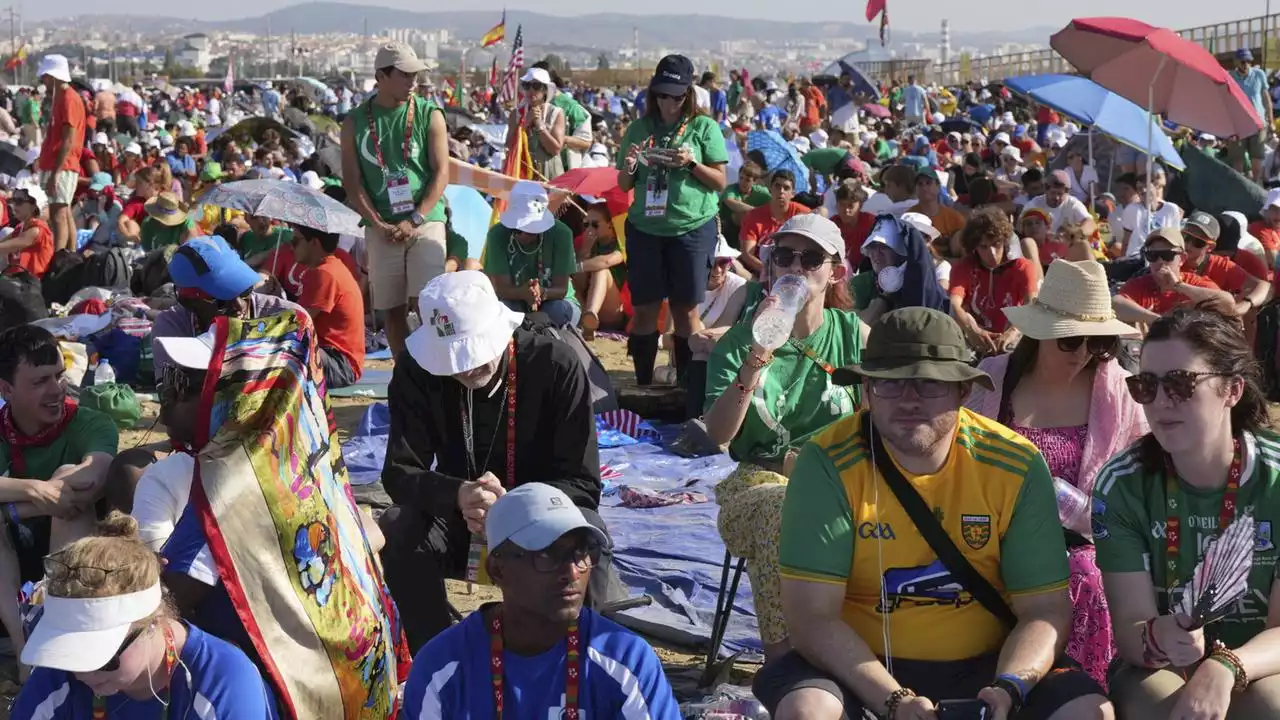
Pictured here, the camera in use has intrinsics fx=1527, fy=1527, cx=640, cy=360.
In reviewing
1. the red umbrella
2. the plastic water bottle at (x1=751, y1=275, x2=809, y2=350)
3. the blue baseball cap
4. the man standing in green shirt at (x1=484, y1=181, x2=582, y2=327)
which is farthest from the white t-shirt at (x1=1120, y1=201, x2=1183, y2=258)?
the blue baseball cap

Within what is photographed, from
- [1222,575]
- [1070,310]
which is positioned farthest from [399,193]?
[1222,575]

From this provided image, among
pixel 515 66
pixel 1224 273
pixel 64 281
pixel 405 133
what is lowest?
pixel 64 281

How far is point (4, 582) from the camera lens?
16.0 feet

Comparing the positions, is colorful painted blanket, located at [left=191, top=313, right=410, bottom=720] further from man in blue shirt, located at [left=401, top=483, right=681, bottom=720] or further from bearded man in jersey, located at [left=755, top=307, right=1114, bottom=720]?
bearded man in jersey, located at [left=755, top=307, right=1114, bottom=720]

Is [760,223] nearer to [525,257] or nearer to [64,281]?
[525,257]

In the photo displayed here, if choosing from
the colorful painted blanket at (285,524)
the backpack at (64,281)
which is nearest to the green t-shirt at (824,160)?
the backpack at (64,281)

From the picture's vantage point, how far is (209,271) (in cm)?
570

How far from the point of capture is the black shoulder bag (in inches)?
140

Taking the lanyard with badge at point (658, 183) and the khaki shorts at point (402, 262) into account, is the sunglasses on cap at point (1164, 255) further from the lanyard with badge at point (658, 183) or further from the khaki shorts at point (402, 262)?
the khaki shorts at point (402, 262)

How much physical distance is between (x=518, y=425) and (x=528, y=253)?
186 inches

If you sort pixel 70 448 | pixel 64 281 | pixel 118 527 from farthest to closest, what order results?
1. pixel 64 281
2. pixel 70 448
3. pixel 118 527

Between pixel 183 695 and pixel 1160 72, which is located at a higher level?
pixel 1160 72

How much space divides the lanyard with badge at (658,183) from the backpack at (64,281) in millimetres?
5468

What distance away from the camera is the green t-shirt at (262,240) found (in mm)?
10180
